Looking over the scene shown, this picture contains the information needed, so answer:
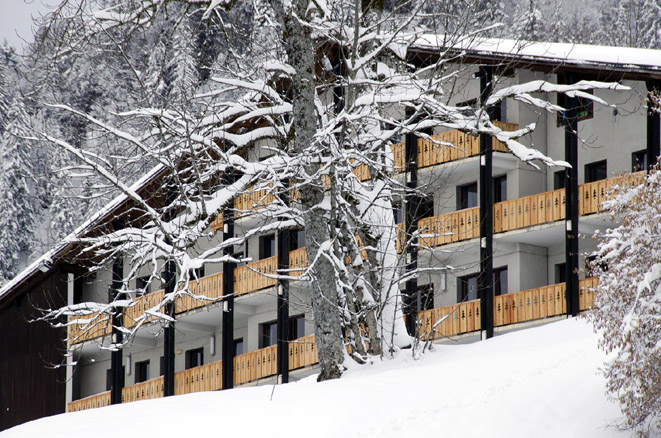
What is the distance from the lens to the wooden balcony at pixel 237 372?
31.5 m

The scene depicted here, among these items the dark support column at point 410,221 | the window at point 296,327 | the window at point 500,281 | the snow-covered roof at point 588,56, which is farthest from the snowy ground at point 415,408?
the window at point 296,327

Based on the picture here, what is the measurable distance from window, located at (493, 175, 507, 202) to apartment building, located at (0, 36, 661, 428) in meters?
→ 0.06

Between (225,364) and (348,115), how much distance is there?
18.0 m

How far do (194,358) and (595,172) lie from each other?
1634cm

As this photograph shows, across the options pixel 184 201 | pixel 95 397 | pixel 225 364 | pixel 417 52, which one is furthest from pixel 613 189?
pixel 95 397

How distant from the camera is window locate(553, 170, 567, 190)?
30.8 metres

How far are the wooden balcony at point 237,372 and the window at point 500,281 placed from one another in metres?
5.96

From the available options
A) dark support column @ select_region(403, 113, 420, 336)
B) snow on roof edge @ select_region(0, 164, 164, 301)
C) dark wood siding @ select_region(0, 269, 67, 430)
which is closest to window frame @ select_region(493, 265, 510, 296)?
dark support column @ select_region(403, 113, 420, 336)

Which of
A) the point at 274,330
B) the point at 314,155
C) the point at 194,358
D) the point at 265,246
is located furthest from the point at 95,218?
the point at 314,155

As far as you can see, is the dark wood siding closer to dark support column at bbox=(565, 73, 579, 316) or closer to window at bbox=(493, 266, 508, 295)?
window at bbox=(493, 266, 508, 295)

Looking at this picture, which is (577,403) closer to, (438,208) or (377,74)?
(377,74)

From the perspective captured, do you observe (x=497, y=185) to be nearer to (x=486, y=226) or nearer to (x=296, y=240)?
(x=486, y=226)

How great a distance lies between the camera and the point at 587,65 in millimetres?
26875

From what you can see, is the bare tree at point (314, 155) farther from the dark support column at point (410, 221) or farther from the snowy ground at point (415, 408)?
the dark support column at point (410, 221)
